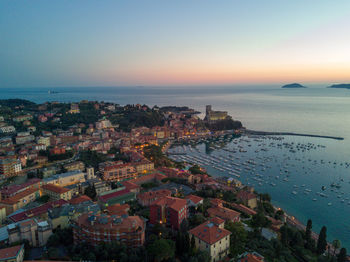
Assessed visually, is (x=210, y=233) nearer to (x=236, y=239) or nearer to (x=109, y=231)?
(x=236, y=239)

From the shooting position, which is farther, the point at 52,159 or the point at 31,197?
the point at 52,159

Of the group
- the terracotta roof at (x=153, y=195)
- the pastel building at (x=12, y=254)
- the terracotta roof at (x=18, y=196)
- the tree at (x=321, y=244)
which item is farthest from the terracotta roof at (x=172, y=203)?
the terracotta roof at (x=18, y=196)

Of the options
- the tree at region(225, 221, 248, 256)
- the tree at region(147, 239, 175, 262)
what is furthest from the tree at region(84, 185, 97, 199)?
the tree at region(225, 221, 248, 256)

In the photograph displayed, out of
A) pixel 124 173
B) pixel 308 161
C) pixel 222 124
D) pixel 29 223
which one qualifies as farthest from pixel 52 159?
pixel 222 124

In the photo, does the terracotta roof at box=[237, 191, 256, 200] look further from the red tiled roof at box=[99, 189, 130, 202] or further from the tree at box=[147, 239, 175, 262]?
the tree at box=[147, 239, 175, 262]

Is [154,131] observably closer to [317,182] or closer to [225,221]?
[317,182]

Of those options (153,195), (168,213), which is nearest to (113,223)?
(168,213)
